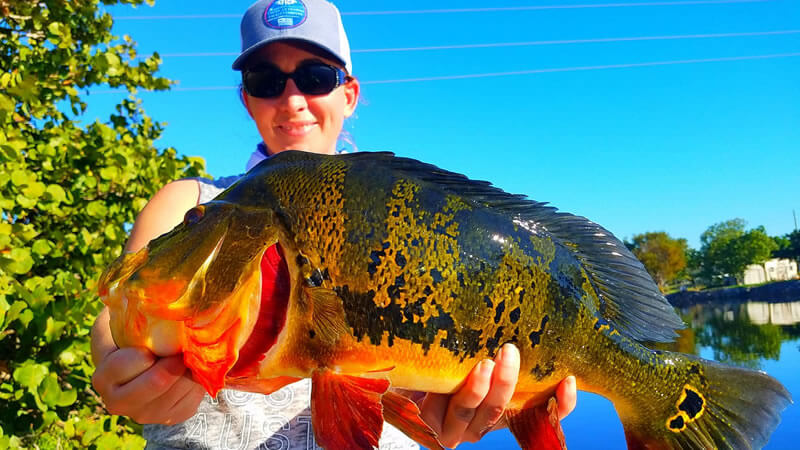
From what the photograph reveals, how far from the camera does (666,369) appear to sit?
5.97 ft

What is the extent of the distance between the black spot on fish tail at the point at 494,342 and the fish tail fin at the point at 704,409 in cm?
61

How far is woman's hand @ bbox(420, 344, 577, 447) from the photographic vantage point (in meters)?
1.54

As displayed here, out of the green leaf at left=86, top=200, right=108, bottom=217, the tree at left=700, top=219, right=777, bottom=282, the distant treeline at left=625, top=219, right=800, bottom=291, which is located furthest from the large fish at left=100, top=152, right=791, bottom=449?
the tree at left=700, top=219, right=777, bottom=282

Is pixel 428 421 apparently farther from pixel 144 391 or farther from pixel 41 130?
pixel 41 130

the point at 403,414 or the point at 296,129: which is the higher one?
the point at 296,129

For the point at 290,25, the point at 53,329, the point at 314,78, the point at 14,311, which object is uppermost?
the point at 290,25

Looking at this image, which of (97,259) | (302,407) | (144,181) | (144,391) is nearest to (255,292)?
(144,391)

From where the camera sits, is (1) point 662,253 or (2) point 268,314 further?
(1) point 662,253

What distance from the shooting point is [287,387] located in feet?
6.90

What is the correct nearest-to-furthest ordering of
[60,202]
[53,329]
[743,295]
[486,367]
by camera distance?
[486,367], [53,329], [60,202], [743,295]

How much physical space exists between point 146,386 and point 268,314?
0.37m

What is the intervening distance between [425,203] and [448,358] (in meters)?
0.47

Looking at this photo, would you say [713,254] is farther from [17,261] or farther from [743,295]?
[17,261]

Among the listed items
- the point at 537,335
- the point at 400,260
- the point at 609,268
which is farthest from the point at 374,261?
the point at 609,268
